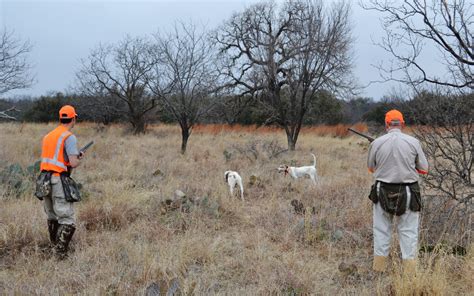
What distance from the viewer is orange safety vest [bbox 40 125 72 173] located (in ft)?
14.6

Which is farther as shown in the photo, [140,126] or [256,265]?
[140,126]

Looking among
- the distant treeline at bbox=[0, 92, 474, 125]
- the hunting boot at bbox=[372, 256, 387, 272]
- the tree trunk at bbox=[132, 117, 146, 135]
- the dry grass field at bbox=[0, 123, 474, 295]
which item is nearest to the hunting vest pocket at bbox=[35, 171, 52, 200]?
the dry grass field at bbox=[0, 123, 474, 295]

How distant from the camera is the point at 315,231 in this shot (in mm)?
5219

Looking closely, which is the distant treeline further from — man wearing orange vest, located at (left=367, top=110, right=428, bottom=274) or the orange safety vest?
the orange safety vest

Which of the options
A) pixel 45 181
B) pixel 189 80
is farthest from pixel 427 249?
pixel 189 80

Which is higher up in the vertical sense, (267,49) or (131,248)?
(267,49)

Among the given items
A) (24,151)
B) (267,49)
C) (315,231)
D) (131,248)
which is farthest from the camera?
(267,49)

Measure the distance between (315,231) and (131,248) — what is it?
2.45 m

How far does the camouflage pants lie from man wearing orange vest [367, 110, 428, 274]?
3539 mm

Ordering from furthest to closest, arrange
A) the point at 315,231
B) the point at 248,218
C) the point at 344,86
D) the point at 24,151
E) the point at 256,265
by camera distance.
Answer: the point at 344,86
the point at 24,151
the point at 248,218
the point at 315,231
the point at 256,265

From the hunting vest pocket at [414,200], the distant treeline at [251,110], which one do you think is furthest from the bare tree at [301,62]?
the hunting vest pocket at [414,200]

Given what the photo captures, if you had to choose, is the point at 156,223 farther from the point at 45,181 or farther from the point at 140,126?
the point at 140,126

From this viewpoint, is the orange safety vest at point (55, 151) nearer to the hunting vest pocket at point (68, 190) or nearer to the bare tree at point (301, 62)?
the hunting vest pocket at point (68, 190)

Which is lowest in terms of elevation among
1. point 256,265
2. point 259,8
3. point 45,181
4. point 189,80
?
point 256,265
